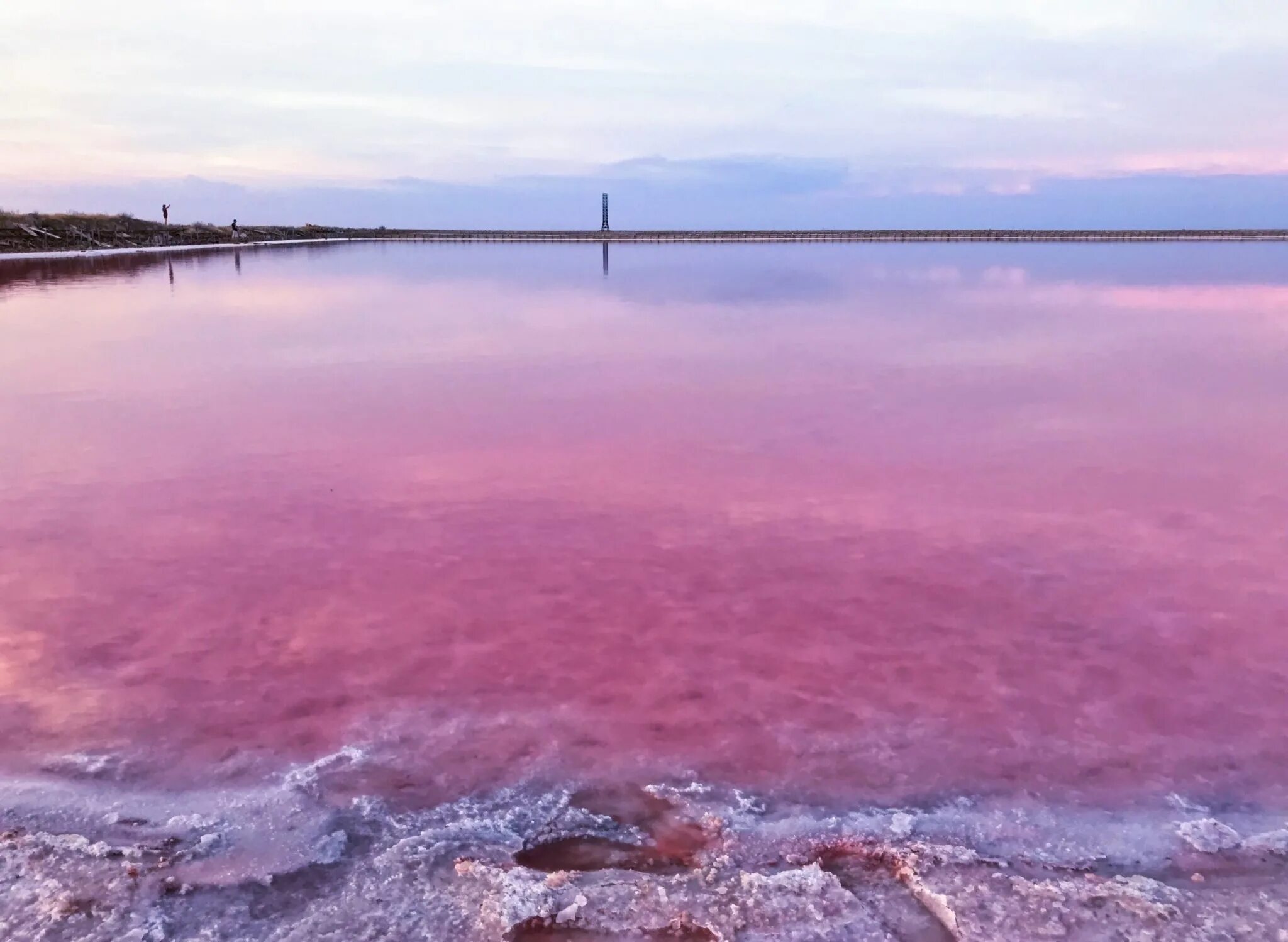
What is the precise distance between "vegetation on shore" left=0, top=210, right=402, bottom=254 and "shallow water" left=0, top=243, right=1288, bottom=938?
2863cm

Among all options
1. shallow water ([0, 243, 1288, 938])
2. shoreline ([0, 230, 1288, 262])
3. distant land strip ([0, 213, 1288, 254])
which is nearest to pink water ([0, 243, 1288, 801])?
shallow water ([0, 243, 1288, 938])

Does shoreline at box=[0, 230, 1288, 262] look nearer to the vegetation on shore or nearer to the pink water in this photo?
the vegetation on shore

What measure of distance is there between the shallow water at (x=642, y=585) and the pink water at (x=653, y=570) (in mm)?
26

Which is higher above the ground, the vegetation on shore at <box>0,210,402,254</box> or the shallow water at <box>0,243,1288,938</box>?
the vegetation on shore at <box>0,210,402,254</box>

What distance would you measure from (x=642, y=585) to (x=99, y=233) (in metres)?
44.5

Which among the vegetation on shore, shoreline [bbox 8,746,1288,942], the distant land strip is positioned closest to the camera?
shoreline [bbox 8,746,1288,942]

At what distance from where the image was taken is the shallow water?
3.87 meters

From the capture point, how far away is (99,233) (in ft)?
135

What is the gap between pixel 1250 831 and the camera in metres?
3.47

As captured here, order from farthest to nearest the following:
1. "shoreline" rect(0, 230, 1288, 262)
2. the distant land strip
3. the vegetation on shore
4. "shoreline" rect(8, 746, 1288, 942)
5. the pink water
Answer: "shoreline" rect(0, 230, 1288, 262)
the distant land strip
the vegetation on shore
the pink water
"shoreline" rect(8, 746, 1288, 942)

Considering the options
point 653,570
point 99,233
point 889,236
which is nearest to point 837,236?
point 889,236

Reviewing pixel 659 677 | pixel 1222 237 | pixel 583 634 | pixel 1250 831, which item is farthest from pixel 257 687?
pixel 1222 237

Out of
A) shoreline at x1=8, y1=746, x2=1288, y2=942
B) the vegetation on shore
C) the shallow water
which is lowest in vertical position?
shoreline at x1=8, y1=746, x2=1288, y2=942

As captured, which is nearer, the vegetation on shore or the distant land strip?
the vegetation on shore
